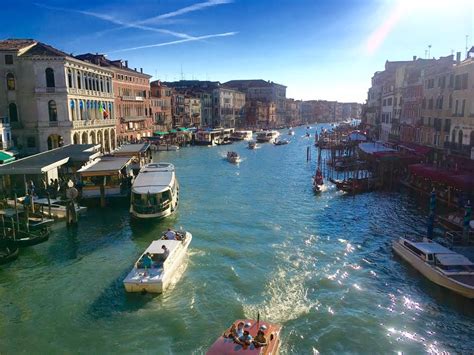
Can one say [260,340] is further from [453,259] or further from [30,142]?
[30,142]

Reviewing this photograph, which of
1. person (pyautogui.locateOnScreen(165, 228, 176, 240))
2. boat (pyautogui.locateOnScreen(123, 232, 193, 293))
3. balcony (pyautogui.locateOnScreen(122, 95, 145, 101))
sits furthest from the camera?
balcony (pyautogui.locateOnScreen(122, 95, 145, 101))

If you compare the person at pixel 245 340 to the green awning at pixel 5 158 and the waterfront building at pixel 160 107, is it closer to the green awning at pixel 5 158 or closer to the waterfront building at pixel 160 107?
the green awning at pixel 5 158

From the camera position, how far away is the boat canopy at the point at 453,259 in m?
17.6

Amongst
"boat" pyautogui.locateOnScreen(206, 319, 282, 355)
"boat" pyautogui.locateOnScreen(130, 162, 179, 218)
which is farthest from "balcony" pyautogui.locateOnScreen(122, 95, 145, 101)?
"boat" pyautogui.locateOnScreen(206, 319, 282, 355)

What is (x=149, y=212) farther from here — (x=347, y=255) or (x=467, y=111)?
(x=467, y=111)

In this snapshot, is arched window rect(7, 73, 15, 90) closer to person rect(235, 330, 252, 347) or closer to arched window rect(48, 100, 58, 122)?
arched window rect(48, 100, 58, 122)

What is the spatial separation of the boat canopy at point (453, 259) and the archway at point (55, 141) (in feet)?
130

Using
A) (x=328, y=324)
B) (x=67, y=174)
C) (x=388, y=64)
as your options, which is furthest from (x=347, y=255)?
(x=388, y=64)

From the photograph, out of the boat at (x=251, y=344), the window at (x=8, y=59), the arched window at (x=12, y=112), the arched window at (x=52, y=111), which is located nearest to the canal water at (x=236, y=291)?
the boat at (x=251, y=344)

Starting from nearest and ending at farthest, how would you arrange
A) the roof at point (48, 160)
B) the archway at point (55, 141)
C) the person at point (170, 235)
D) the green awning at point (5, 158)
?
the person at point (170, 235), the roof at point (48, 160), the green awning at point (5, 158), the archway at point (55, 141)

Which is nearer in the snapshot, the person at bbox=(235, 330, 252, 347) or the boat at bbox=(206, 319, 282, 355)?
the boat at bbox=(206, 319, 282, 355)

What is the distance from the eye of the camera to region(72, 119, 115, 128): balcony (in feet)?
153

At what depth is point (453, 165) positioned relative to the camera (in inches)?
1425

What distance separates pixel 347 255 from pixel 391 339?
7450 mm
